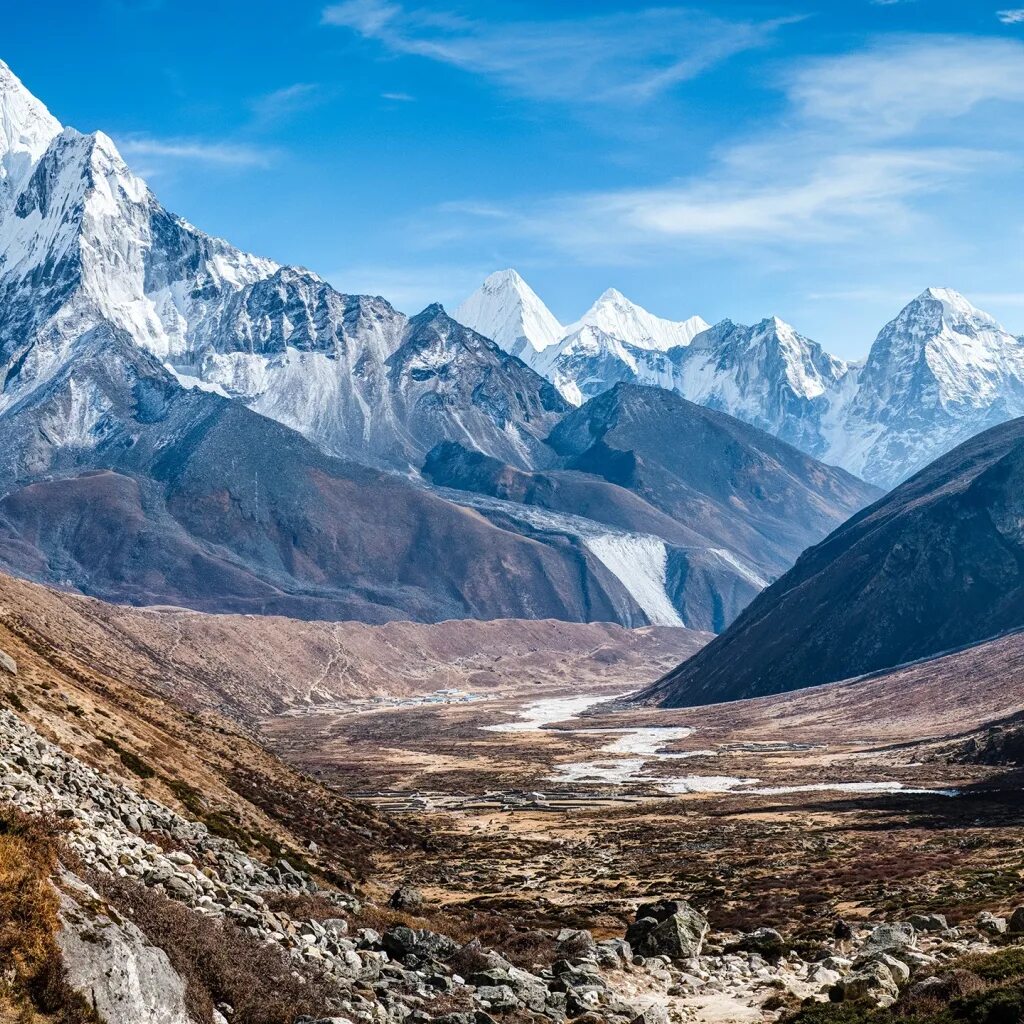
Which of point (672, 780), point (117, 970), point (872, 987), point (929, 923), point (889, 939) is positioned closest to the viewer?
point (117, 970)

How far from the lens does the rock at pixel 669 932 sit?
4716 centimetres

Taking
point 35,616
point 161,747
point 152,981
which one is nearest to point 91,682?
point 161,747

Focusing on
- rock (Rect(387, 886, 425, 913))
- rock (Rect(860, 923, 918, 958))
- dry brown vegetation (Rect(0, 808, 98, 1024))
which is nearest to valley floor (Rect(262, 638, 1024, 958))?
rock (Rect(860, 923, 918, 958))

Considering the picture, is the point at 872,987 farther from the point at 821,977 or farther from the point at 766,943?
the point at 766,943

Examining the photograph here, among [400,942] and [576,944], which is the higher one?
[400,942]

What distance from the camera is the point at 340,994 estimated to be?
31625 mm

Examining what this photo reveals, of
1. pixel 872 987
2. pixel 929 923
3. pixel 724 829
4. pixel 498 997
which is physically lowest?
pixel 724 829

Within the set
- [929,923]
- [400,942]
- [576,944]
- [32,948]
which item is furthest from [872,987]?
[32,948]

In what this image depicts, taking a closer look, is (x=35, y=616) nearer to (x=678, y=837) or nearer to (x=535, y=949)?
(x=678, y=837)

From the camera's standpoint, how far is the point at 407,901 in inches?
2143

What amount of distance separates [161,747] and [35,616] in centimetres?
9201

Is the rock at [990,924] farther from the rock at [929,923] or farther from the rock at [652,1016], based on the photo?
the rock at [652,1016]

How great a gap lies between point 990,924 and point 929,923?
2858 millimetres

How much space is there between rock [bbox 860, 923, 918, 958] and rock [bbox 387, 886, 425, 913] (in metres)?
18.2
